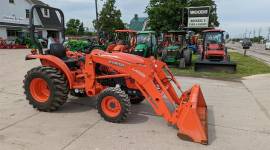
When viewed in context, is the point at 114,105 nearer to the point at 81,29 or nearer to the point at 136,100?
the point at 136,100

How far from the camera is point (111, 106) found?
180 inches

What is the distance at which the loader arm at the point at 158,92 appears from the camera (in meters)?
3.77

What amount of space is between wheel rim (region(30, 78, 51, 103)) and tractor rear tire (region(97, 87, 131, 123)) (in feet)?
4.60

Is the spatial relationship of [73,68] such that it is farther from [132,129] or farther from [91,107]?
[132,129]

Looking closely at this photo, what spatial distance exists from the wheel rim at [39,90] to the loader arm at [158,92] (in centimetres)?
104

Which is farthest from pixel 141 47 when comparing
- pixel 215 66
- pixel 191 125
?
pixel 191 125

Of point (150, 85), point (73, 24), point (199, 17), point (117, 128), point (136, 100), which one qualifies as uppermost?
point (73, 24)

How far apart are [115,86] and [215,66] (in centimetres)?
786

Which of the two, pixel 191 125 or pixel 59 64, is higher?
pixel 59 64

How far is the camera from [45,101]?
5.15 m

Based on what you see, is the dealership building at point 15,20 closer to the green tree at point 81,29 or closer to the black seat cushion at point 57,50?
the green tree at point 81,29

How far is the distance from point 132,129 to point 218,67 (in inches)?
→ 328

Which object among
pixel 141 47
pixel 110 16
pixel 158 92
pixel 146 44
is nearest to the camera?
pixel 158 92

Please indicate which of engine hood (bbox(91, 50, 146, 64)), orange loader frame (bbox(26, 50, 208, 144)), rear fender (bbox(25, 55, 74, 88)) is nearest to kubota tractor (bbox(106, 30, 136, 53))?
rear fender (bbox(25, 55, 74, 88))
